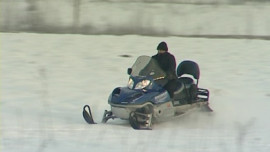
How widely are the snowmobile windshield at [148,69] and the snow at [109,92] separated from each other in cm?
82

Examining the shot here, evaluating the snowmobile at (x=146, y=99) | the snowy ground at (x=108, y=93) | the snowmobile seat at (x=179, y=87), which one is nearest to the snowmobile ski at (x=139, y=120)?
the snowmobile at (x=146, y=99)

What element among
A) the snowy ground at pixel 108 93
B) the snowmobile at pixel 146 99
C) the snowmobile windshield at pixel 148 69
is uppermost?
the snowmobile windshield at pixel 148 69

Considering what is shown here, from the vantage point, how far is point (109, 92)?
40.4ft

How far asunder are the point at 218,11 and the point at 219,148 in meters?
12.2

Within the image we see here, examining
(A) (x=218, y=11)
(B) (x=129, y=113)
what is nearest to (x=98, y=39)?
(A) (x=218, y=11)

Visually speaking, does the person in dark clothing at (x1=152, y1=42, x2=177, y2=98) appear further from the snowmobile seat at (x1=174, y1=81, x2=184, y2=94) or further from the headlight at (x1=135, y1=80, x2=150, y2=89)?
the headlight at (x1=135, y1=80, x2=150, y2=89)

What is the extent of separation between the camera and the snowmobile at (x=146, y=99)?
9469mm

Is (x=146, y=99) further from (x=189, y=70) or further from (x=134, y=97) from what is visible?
(x=189, y=70)

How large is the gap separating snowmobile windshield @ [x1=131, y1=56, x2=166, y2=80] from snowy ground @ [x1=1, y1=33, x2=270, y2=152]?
32.5 inches

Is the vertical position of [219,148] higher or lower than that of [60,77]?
higher

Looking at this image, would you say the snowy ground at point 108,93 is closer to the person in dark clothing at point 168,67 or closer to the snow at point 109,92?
the snow at point 109,92

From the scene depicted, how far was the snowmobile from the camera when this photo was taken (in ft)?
31.1

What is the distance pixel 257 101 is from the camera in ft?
39.3

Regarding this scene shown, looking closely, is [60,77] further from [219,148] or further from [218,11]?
[218,11]
